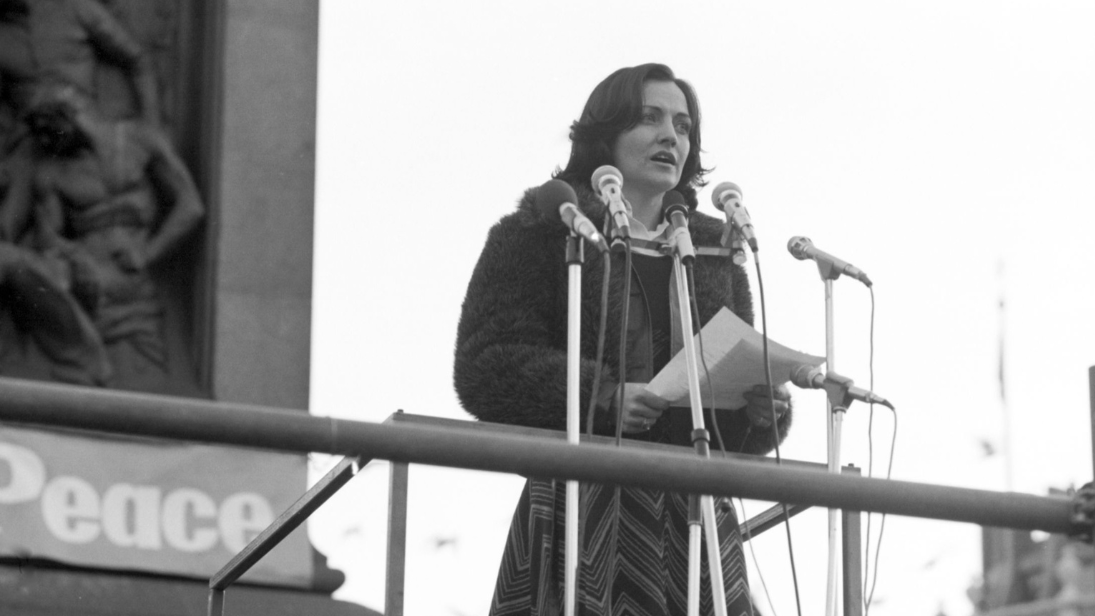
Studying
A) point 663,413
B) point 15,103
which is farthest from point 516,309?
point 15,103

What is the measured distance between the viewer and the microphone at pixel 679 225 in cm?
403

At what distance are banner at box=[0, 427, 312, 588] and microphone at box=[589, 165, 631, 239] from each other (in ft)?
14.2

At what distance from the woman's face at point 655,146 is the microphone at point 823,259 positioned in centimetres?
29

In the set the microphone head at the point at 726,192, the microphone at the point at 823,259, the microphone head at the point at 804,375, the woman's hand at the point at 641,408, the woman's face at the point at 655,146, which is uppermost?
the woman's face at the point at 655,146

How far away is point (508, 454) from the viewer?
226cm

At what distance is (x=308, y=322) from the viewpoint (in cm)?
902

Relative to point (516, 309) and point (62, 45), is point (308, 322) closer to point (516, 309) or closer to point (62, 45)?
point (62, 45)

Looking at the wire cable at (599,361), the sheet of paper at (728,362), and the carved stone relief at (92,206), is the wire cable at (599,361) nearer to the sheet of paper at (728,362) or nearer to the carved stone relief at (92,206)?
the sheet of paper at (728,362)

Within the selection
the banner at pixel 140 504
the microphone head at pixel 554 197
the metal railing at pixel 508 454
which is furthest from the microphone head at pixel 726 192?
the banner at pixel 140 504

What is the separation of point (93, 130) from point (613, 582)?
5.25 m

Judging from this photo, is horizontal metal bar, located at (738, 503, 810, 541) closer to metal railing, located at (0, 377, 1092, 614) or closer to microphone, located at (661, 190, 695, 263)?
microphone, located at (661, 190, 695, 263)

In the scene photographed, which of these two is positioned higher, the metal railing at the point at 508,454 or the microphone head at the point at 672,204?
the microphone head at the point at 672,204

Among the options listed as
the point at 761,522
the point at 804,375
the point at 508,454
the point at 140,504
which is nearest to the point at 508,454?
the point at 508,454

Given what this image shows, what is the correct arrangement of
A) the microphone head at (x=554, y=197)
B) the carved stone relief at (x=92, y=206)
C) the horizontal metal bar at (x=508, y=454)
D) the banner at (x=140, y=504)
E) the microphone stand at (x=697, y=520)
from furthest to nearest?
the carved stone relief at (x=92, y=206), the banner at (x=140, y=504), the microphone head at (x=554, y=197), the microphone stand at (x=697, y=520), the horizontal metal bar at (x=508, y=454)
